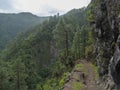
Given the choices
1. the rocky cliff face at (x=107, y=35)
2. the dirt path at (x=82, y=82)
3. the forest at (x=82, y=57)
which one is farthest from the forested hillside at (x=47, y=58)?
the rocky cliff face at (x=107, y=35)

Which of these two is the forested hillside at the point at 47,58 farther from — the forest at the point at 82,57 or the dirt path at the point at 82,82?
the dirt path at the point at 82,82

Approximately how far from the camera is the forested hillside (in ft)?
184

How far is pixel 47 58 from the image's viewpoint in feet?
425

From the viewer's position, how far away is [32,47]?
421 ft

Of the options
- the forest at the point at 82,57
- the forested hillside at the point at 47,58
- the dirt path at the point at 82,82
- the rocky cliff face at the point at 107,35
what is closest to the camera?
the rocky cliff face at the point at 107,35

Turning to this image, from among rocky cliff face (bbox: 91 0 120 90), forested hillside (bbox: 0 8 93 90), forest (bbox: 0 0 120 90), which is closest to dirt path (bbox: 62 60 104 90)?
forest (bbox: 0 0 120 90)

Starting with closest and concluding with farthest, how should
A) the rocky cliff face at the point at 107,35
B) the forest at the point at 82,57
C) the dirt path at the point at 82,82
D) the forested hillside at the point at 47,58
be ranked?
the rocky cliff face at the point at 107,35 → the forest at the point at 82,57 → the dirt path at the point at 82,82 → the forested hillside at the point at 47,58

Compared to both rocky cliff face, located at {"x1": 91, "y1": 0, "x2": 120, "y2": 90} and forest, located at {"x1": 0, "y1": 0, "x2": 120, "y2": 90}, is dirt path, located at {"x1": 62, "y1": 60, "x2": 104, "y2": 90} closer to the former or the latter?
forest, located at {"x1": 0, "y1": 0, "x2": 120, "y2": 90}

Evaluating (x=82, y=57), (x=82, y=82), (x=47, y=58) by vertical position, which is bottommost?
(x=47, y=58)

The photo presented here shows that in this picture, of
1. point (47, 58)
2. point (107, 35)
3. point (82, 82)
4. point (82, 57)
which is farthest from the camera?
point (47, 58)

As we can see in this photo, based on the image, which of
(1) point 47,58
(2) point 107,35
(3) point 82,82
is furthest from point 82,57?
(1) point 47,58

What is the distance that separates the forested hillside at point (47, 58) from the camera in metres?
56.0

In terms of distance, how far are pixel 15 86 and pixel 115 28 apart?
4093 centimetres

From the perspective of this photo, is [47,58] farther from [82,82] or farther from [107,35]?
[107,35]
